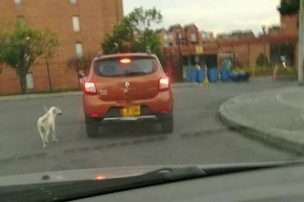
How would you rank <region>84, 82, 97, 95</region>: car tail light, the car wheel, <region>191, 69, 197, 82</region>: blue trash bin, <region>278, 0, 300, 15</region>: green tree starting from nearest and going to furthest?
<region>84, 82, 97, 95</region>: car tail light < the car wheel < <region>278, 0, 300, 15</region>: green tree < <region>191, 69, 197, 82</region>: blue trash bin

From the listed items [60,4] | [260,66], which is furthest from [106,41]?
[260,66]

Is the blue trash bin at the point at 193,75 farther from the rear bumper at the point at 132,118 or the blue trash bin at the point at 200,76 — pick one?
the rear bumper at the point at 132,118

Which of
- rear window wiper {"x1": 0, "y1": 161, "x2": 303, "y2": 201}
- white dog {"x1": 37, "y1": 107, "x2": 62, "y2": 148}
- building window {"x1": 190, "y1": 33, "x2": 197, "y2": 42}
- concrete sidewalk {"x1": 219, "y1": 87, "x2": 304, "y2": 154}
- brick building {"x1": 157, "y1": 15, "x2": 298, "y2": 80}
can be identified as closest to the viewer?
rear window wiper {"x1": 0, "y1": 161, "x2": 303, "y2": 201}

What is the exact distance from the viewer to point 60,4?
192 ft

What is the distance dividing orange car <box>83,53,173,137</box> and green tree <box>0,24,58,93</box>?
24.6 meters

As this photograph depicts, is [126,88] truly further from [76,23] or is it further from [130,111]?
[76,23]

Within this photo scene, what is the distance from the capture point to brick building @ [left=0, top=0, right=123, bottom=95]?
2154 inches

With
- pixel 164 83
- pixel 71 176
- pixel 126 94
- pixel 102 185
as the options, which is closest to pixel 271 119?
pixel 164 83

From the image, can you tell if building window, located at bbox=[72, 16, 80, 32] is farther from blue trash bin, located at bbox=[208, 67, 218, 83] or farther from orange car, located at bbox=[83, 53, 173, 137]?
orange car, located at bbox=[83, 53, 173, 137]

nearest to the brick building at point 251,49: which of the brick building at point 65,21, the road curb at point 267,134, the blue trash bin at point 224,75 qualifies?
the blue trash bin at point 224,75

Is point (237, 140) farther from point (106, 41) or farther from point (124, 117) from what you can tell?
point (106, 41)

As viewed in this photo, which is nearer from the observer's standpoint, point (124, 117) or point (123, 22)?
point (124, 117)

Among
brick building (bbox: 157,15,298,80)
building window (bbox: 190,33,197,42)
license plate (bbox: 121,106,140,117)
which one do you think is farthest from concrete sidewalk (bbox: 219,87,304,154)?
building window (bbox: 190,33,197,42)

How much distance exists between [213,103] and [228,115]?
5.13 metres
